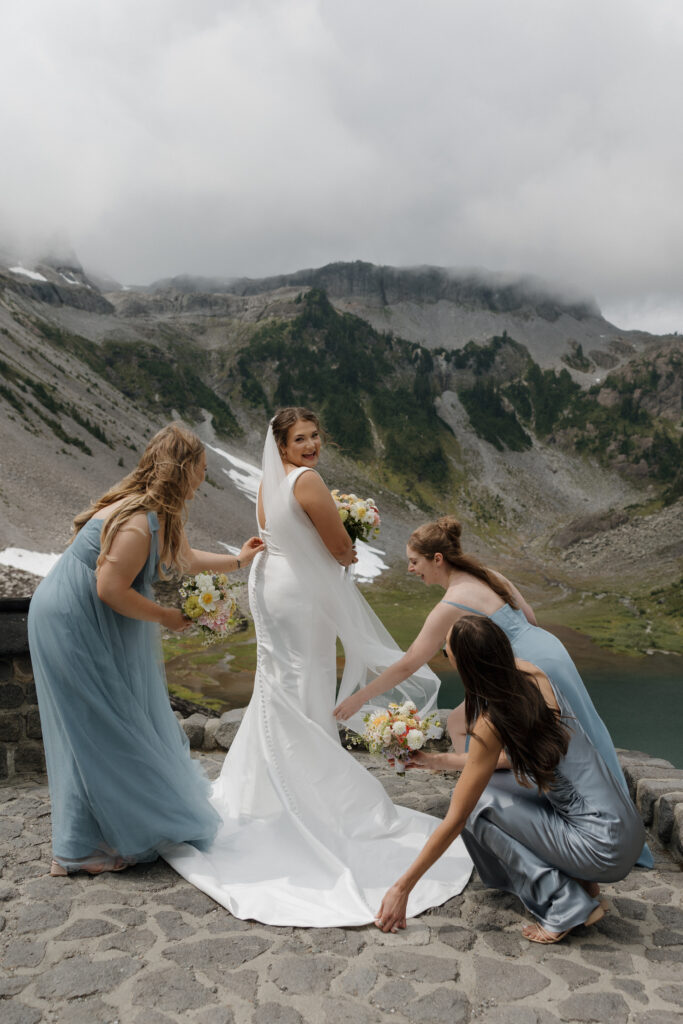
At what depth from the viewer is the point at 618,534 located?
68.0 metres

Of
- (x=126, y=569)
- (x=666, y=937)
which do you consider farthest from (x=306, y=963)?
(x=126, y=569)

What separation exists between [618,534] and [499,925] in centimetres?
6933

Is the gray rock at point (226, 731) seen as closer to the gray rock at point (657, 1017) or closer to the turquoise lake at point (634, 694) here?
the gray rock at point (657, 1017)

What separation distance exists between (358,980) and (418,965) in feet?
0.98

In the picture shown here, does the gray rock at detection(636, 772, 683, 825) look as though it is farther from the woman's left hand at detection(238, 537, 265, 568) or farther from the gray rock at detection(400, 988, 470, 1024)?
the woman's left hand at detection(238, 537, 265, 568)

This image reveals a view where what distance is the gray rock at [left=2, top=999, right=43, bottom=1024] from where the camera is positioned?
2766 mm

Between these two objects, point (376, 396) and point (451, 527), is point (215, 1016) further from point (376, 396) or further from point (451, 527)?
point (376, 396)

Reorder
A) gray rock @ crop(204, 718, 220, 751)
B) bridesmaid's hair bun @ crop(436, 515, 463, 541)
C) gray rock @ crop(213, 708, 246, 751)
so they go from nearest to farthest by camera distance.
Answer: bridesmaid's hair bun @ crop(436, 515, 463, 541)
gray rock @ crop(213, 708, 246, 751)
gray rock @ crop(204, 718, 220, 751)

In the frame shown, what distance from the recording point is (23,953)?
3.25 meters

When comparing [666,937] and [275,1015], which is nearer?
[275,1015]

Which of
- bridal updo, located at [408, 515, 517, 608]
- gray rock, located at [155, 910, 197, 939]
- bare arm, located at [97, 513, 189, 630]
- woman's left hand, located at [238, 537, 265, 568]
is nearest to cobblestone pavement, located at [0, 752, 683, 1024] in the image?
gray rock, located at [155, 910, 197, 939]

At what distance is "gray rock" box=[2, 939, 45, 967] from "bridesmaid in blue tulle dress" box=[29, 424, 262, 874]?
27.4 inches

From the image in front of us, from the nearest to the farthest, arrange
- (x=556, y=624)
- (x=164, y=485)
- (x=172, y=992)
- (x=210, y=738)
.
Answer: (x=172, y=992) < (x=164, y=485) < (x=210, y=738) < (x=556, y=624)

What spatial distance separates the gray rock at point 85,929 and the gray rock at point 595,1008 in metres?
2.11
